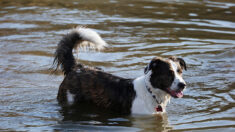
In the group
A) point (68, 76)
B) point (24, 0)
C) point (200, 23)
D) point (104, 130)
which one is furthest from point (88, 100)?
point (24, 0)

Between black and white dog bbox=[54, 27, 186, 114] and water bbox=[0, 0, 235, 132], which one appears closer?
black and white dog bbox=[54, 27, 186, 114]

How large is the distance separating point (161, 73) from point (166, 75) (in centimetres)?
8

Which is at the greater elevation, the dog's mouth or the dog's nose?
the dog's nose

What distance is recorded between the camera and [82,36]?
7340 millimetres

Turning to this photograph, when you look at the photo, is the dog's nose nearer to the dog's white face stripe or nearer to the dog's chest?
the dog's white face stripe

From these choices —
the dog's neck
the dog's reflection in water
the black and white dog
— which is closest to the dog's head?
the black and white dog

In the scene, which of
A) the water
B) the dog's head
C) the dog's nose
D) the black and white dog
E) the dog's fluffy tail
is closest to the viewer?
the dog's nose

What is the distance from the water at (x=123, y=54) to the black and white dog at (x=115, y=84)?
0.18 metres

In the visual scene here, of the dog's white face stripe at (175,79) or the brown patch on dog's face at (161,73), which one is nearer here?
the dog's white face stripe at (175,79)

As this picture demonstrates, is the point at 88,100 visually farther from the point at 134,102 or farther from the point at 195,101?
the point at 195,101

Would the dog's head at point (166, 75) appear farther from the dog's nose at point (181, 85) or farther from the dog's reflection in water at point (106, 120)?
the dog's reflection in water at point (106, 120)

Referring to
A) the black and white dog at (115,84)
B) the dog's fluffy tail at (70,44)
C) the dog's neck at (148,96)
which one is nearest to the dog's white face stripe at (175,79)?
the black and white dog at (115,84)

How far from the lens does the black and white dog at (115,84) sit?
654 cm

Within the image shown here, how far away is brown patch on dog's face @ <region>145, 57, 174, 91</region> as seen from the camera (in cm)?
648
